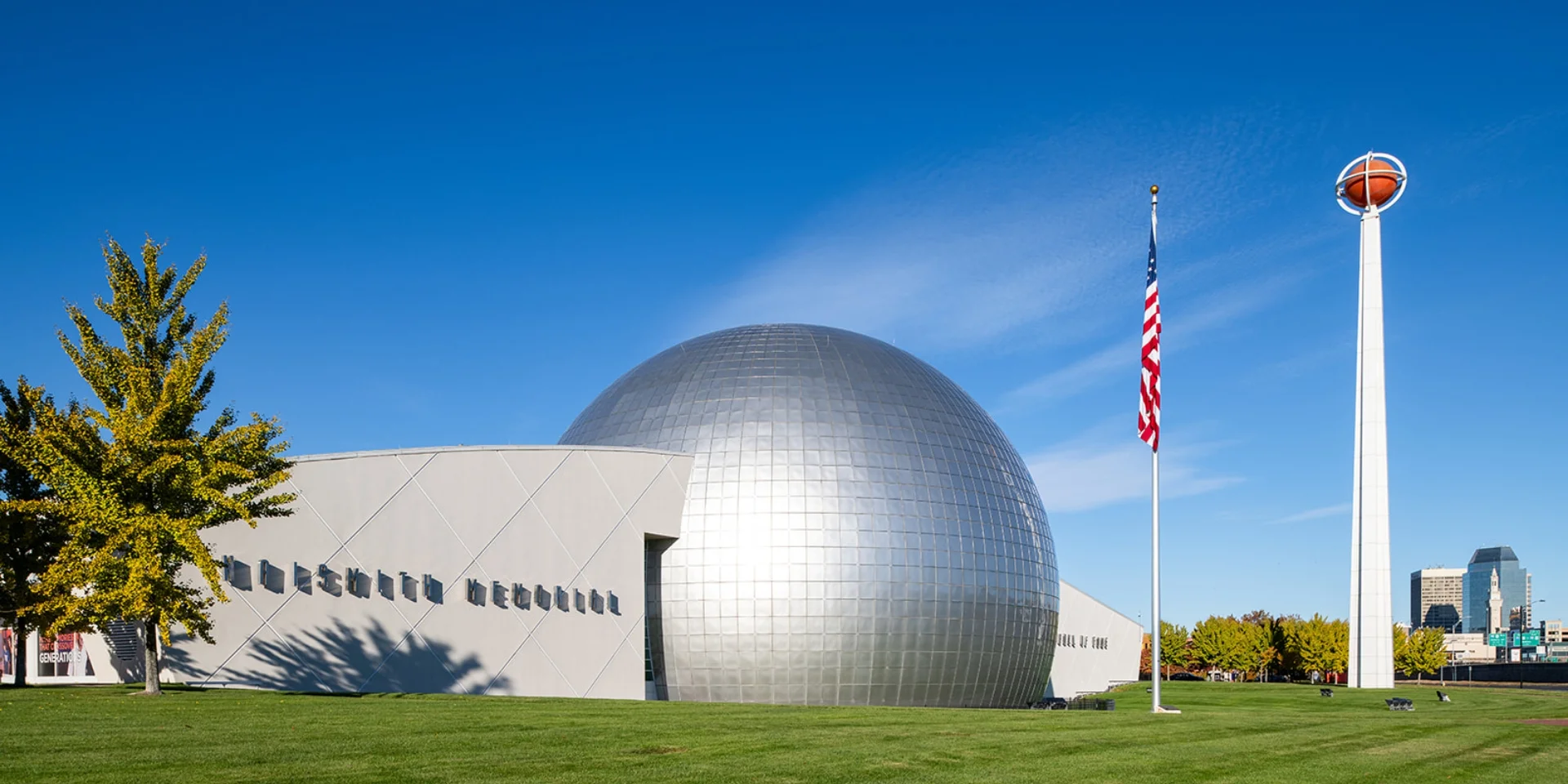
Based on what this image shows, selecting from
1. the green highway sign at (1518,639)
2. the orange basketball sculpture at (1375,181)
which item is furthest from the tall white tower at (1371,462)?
the green highway sign at (1518,639)

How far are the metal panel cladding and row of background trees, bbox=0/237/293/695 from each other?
14394 millimetres

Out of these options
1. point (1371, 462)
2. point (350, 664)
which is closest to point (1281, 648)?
point (1371, 462)

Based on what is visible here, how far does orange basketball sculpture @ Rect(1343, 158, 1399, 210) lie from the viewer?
7469 cm

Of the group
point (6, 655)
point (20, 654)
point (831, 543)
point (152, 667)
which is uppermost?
point (831, 543)

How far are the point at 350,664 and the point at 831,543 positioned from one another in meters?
14.6

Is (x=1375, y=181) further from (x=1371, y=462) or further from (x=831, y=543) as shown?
(x=831, y=543)

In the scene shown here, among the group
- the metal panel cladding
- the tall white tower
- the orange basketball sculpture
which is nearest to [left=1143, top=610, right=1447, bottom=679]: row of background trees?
the tall white tower

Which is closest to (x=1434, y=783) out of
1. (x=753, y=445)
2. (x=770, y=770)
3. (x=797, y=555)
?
(x=770, y=770)

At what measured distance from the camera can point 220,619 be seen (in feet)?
100

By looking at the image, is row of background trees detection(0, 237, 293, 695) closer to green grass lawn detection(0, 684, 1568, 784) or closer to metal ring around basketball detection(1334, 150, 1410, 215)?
green grass lawn detection(0, 684, 1568, 784)

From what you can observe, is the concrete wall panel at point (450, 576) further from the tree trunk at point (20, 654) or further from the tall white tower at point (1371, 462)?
the tall white tower at point (1371, 462)

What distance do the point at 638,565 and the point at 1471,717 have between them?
968 inches

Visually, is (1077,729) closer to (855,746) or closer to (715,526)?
(855,746)

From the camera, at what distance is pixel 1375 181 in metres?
74.9
